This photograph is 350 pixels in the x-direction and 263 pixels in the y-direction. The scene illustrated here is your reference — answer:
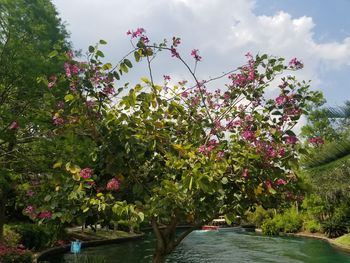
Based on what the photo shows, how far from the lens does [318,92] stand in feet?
20.3

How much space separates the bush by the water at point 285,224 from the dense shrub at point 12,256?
3348 cm

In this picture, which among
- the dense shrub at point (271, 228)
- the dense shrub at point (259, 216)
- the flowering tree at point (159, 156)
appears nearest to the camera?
the flowering tree at point (159, 156)

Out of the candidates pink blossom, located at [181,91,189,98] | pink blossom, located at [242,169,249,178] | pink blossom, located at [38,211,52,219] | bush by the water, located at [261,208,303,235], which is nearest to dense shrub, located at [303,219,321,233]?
bush by the water, located at [261,208,303,235]

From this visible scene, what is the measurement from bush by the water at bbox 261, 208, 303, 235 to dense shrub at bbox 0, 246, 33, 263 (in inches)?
1318

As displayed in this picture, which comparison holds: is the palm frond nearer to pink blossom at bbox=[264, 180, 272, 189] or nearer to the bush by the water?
pink blossom at bbox=[264, 180, 272, 189]

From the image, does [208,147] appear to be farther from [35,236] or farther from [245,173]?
[35,236]

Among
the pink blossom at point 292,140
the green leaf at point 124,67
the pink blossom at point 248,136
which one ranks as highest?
the green leaf at point 124,67

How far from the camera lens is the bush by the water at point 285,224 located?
147 ft

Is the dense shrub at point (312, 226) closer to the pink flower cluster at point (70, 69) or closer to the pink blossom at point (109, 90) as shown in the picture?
the pink blossom at point (109, 90)

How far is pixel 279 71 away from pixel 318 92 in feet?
2.12

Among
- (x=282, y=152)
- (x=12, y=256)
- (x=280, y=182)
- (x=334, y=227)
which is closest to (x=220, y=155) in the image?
(x=282, y=152)

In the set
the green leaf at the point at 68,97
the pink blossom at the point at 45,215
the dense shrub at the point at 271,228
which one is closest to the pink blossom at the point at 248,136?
the green leaf at the point at 68,97

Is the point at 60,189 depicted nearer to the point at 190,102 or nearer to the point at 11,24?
the point at 190,102

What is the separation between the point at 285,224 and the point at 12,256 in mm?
35400
